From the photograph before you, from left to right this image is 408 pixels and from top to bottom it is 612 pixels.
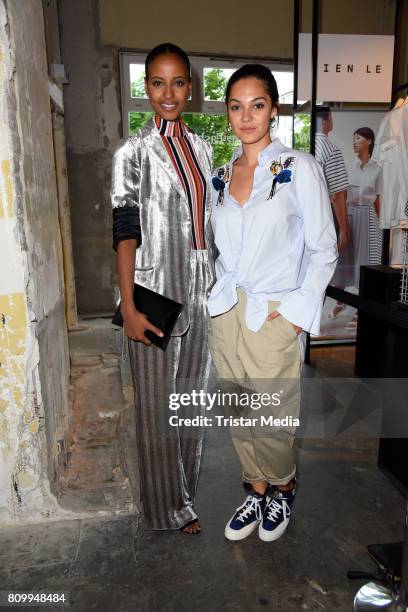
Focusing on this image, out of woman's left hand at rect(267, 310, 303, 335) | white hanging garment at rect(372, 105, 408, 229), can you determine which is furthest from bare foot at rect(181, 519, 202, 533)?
white hanging garment at rect(372, 105, 408, 229)

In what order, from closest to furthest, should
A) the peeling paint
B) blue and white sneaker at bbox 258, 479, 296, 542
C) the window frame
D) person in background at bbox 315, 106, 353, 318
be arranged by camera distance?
the peeling paint → blue and white sneaker at bbox 258, 479, 296, 542 → person in background at bbox 315, 106, 353, 318 → the window frame

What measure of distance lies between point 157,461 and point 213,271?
2.43 ft

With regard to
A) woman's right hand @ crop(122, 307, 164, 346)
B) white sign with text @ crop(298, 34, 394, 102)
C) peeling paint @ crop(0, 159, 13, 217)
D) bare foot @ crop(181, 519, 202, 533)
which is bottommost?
bare foot @ crop(181, 519, 202, 533)

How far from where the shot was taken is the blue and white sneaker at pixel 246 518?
182cm

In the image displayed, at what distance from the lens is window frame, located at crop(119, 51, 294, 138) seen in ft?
17.6

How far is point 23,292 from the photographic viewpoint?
1741 millimetres

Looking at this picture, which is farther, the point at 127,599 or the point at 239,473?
the point at 239,473

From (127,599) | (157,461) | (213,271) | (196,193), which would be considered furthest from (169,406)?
(196,193)

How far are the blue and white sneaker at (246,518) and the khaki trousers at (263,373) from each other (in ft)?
0.42

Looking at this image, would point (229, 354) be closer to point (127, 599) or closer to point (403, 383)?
point (127, 599)

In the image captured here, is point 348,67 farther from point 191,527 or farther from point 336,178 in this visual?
point 191,527

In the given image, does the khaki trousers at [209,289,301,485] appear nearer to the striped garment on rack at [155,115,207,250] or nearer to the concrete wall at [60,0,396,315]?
the striped garment on rack at [155,115,207,250]

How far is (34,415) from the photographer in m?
1.84

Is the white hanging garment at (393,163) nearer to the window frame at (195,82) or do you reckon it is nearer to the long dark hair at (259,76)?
the long dark hair at (259,76)
